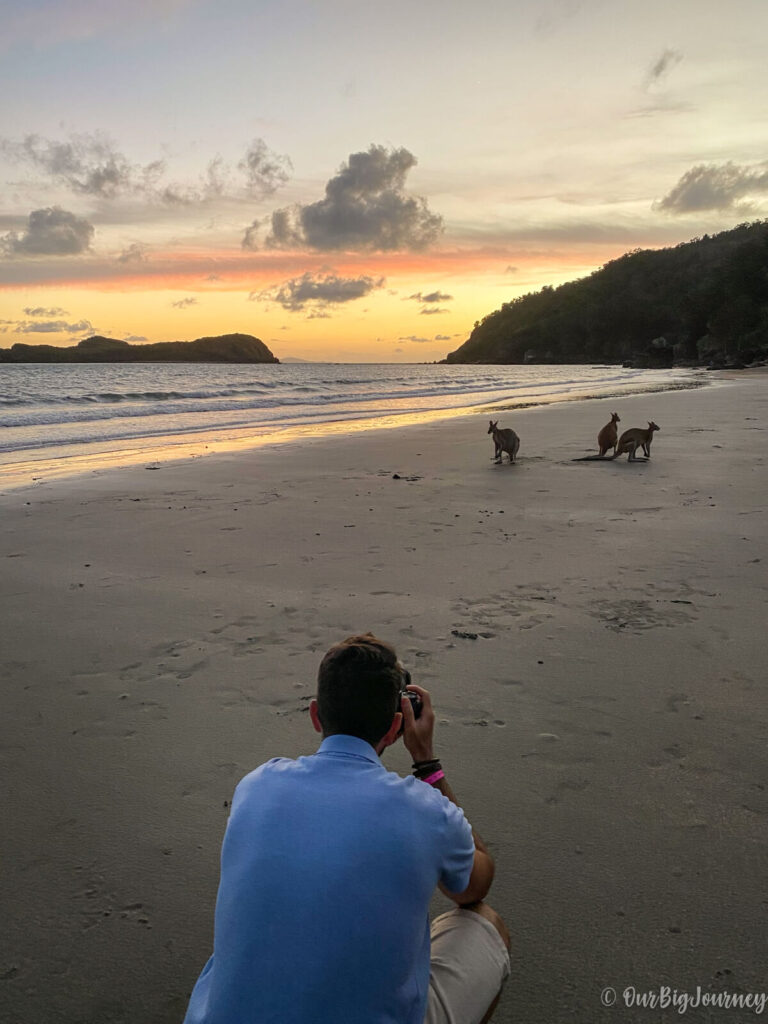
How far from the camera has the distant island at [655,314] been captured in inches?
2744

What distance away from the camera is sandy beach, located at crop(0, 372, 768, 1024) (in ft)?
6.91

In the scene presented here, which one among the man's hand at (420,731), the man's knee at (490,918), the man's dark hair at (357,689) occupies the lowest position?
the man's knee at (490,918)

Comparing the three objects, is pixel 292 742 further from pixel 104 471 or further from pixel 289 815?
pixel 104 471

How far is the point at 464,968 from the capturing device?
1.82 m

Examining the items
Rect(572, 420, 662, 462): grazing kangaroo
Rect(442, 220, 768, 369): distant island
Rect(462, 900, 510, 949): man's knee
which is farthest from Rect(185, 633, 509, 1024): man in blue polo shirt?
Rect(442, 220, 768, 369): distant island

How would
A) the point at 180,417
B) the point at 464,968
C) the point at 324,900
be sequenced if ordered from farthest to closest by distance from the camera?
the point at 180,417, the point at 464,968, the point at 324,900

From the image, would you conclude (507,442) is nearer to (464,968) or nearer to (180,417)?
(464,968)

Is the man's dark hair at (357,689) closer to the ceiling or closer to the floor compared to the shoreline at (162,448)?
closer to the ceiling

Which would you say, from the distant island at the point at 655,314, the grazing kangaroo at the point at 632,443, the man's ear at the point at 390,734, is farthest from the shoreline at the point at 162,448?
the distant island at the point at 655,314

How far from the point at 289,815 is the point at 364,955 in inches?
11.9

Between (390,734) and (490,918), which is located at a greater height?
(390,734)

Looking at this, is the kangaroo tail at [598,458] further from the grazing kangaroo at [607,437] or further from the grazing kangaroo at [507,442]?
the grazing kangaroo at [507,442]

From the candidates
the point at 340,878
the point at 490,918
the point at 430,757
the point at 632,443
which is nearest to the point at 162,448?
the point at 632,443

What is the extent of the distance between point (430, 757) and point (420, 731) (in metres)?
0.09
